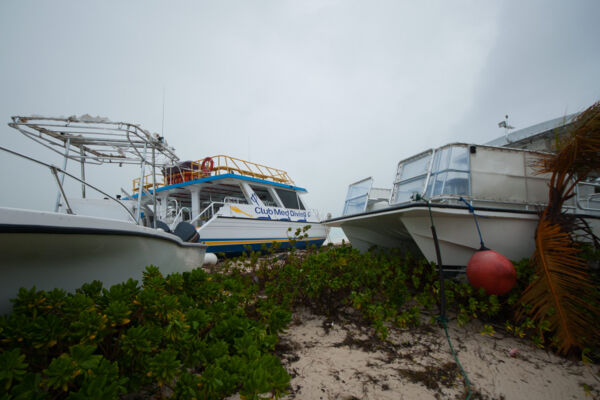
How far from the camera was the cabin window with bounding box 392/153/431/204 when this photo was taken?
4.46 meters

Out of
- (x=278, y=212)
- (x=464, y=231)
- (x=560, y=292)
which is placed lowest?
(x=560, y=292)

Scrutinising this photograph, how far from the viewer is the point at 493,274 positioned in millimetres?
2787

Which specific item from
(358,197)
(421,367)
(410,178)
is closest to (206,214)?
(358,197)

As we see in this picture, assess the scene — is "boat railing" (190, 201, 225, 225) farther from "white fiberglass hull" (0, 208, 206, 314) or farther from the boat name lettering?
"white fiberglass hull" (0, 208, 206, 314)

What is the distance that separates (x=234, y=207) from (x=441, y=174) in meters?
6.58

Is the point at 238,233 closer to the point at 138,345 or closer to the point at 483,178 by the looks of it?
the point at 483,178

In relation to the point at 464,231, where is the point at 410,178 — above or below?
above

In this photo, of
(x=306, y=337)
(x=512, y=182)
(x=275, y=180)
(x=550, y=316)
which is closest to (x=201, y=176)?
(x=275, y=180)

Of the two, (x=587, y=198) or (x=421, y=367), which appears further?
(x=587, y=198)

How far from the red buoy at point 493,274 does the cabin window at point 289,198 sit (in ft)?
30.2

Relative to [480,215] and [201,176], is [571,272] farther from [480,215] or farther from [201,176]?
[201,176]

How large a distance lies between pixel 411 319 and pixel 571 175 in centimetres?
262

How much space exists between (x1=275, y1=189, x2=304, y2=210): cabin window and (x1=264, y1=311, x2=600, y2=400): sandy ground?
9048 mm

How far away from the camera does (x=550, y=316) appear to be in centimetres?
255
